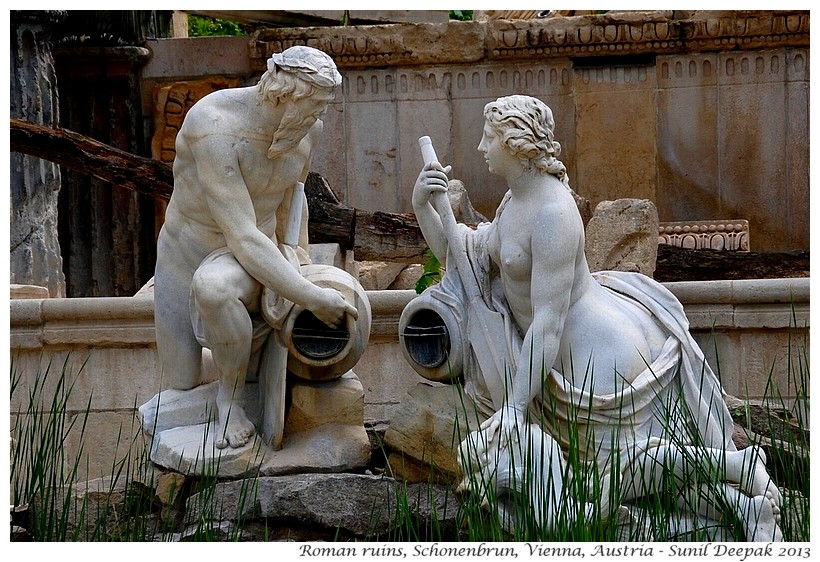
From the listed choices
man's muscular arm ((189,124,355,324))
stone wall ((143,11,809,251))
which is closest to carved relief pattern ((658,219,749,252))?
stone wall ((143,11,809,251))

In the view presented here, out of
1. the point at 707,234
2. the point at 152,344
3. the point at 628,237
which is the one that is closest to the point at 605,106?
the point at 707,234

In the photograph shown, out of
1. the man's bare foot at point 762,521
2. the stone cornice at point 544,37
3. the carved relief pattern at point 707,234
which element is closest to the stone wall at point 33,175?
the stone cornice at point 544,37

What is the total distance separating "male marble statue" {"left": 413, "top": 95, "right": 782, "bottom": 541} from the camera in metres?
5.00

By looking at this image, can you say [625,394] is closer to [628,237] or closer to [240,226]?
[240,226]

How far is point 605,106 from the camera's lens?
34.2ft

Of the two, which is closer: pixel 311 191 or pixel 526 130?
pixel 526 130

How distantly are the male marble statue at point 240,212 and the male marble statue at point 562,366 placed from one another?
0.45 meters

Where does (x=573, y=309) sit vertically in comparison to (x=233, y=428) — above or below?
above

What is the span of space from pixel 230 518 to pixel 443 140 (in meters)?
5.49

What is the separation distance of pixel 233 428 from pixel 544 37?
5431mm

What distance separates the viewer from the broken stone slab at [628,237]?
8336 mm

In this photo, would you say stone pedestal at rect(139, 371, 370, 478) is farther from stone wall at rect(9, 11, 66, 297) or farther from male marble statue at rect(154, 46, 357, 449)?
stone wall at rect(9, 11, 66, 297)

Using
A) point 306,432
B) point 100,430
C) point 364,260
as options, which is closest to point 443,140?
point 364,260

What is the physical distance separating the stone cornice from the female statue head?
5129mm
